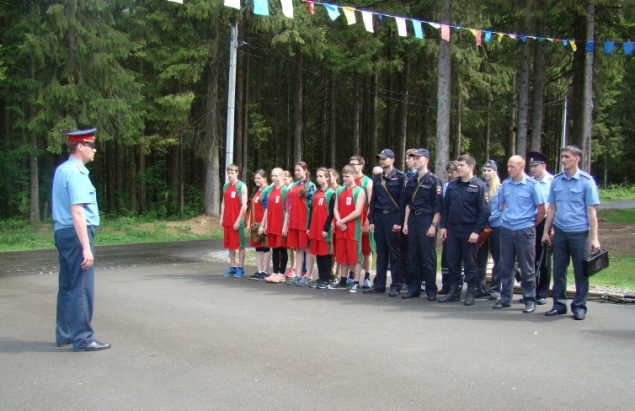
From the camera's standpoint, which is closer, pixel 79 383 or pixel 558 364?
pixel 79 383

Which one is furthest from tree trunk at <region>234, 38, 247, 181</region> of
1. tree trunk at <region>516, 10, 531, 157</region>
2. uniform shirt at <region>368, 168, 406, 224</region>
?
uniform shirt at <region>368, 168, 406, 224</region>

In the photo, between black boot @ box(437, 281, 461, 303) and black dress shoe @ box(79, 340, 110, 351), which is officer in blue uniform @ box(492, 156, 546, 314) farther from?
black dress shoe @ box(79, 340, 110, 351)

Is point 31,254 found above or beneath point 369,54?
beneath

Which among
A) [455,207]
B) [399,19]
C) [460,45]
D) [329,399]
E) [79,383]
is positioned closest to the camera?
[329,399]

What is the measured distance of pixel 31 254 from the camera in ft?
52.3

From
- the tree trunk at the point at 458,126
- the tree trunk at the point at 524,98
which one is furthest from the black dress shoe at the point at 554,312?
the tree trunk at the point at 458,126

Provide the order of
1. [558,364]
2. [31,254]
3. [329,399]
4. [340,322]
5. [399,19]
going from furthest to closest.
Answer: [31,254]
[399,19]
[340,322]
[558,364]
[329,399]

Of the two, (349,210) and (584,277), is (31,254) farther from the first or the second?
(584,277)

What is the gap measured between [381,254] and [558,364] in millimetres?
4088

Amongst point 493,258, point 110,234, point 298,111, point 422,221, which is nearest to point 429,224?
point 422,221

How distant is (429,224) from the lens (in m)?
9.16

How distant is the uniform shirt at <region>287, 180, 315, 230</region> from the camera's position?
10641 millimetres

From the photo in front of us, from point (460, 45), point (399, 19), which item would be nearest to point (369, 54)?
point (460, 45)

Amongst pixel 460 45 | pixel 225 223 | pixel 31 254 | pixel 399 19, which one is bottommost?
pixel 31 254
